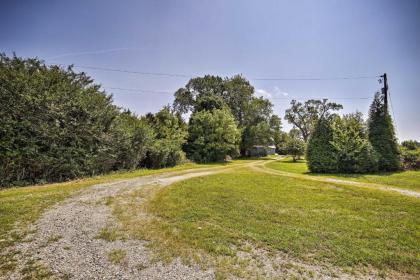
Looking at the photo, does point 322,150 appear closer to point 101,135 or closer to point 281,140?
point 101,135

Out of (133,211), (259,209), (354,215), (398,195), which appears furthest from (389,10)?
(133,211)

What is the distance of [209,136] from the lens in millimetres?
26672

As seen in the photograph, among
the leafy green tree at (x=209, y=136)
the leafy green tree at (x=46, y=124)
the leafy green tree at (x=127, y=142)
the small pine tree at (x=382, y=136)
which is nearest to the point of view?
the leafy green tree at (x=46, y=124)

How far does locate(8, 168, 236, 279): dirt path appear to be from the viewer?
331cm

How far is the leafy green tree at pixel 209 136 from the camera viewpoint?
26203 millimetres

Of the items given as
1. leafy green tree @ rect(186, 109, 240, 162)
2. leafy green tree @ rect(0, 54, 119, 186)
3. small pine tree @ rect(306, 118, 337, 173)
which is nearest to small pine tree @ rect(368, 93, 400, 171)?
small pine tree @ rect(306, 118, 337, 173)

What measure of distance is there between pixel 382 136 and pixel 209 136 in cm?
1689

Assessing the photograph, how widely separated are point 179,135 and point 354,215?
16927mm

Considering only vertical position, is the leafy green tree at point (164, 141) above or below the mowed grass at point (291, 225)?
above

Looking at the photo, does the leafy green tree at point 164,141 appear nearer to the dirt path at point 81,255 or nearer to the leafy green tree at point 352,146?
the dirt path at point 81,255

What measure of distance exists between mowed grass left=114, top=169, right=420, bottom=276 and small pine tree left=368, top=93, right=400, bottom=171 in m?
9.18

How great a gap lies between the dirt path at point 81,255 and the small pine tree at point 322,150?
1524 centimetres

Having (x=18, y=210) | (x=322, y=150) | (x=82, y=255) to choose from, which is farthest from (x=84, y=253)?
(x=322, y=150)

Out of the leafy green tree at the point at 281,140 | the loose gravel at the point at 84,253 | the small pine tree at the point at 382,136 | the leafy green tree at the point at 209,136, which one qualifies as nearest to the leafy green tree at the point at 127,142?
the loose gravel at the point at 84,253
